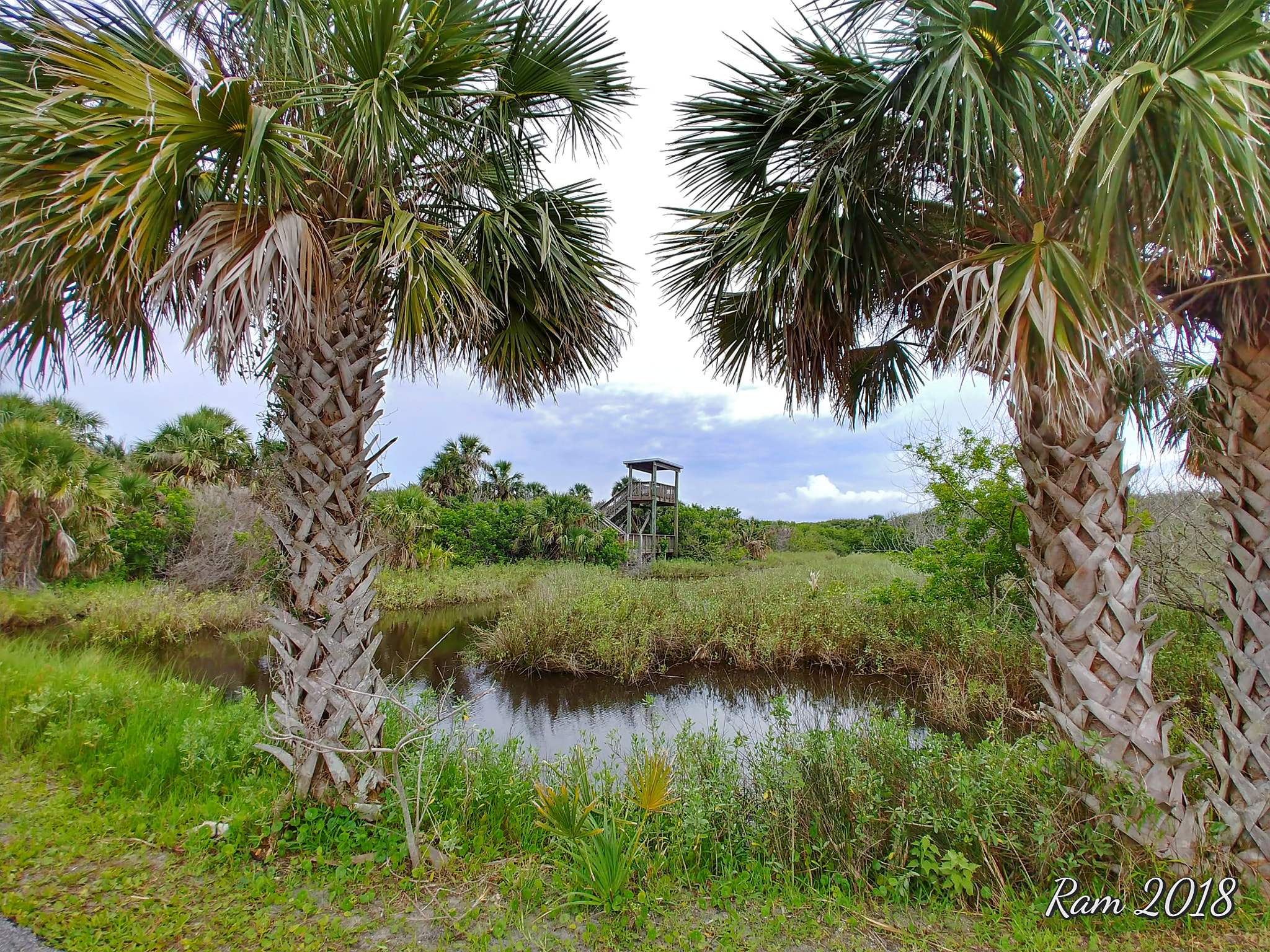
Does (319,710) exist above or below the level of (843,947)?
above

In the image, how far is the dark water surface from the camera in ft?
19.2

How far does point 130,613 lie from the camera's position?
961 cm

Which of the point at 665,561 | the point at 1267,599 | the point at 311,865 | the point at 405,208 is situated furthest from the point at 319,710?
the point at 665,561

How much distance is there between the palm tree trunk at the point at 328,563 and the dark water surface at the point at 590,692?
2295 millimetres

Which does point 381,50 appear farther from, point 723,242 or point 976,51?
point 976,51

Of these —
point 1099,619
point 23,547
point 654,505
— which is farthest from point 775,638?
point 23,547

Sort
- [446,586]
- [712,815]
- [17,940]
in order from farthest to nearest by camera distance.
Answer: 1. [446,586]
2. [712,815]
3. [17,940]

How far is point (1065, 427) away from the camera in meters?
2.91

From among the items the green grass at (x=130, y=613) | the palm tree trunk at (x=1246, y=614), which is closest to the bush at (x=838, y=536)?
the green grass at (x=130, y=613)

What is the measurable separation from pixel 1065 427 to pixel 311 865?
450 cm

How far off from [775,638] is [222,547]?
14.0 metres

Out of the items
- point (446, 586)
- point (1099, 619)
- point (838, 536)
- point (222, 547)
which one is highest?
point (838, 536)

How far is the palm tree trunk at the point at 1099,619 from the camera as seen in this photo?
2.61 m

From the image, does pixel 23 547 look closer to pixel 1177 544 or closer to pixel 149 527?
pixel 149 527
